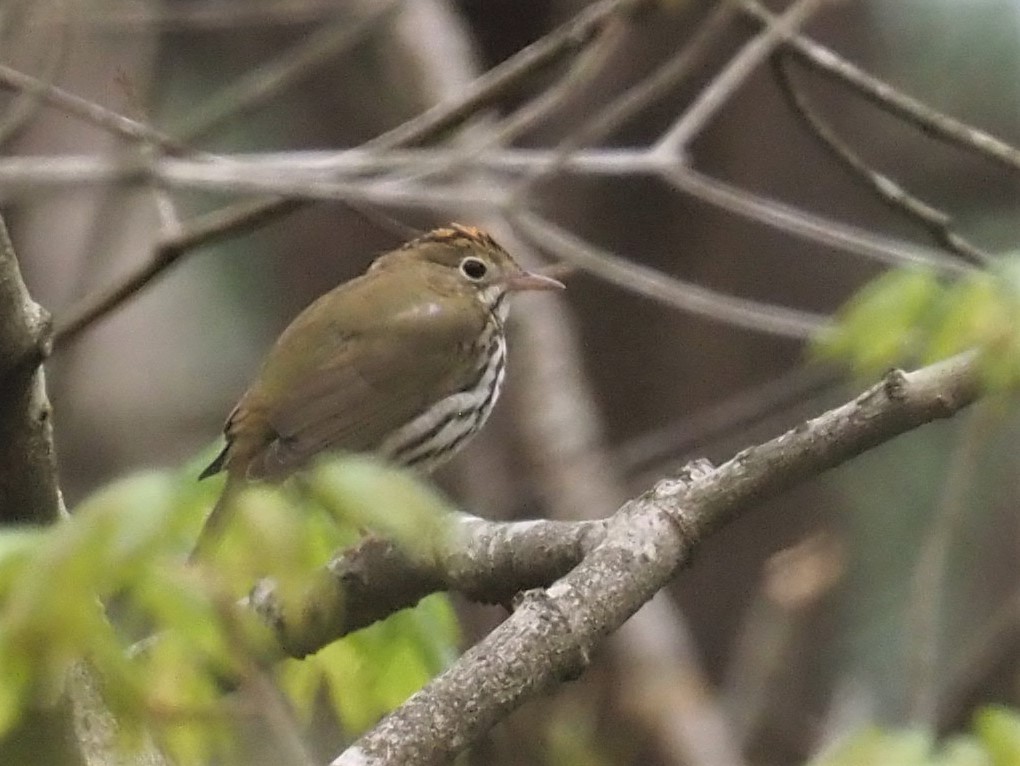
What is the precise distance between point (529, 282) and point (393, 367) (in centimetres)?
43

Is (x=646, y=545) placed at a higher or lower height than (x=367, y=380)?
higher

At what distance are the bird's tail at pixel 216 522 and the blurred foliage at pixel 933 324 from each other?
36.6 inches

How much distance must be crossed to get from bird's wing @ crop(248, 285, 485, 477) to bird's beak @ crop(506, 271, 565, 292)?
12cm

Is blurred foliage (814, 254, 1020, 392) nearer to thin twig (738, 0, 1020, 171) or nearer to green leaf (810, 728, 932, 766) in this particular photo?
thin twig (738, 0, 1020, 171)

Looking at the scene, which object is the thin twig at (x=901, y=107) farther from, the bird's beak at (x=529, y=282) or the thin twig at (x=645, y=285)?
the bird's beak at (x=529, y=282)

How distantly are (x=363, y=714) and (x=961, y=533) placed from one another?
320cm

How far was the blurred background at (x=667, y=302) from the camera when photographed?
152 inches

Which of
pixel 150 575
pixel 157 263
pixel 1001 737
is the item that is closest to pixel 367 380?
pixel 157 263

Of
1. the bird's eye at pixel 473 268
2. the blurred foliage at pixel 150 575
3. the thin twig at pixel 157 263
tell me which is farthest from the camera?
the bird's eye at pixel 473 268

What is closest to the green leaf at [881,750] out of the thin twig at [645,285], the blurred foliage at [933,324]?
the blurred foliage at [933,324]

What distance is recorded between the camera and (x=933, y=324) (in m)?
2.66

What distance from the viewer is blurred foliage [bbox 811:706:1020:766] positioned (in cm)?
181

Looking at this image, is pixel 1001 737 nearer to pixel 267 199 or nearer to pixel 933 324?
pixel 933 324

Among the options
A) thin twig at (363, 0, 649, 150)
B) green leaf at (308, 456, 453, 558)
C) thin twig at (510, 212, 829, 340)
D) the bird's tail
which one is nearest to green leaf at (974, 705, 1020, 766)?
green leaf at (308, 456, 453, 558)
